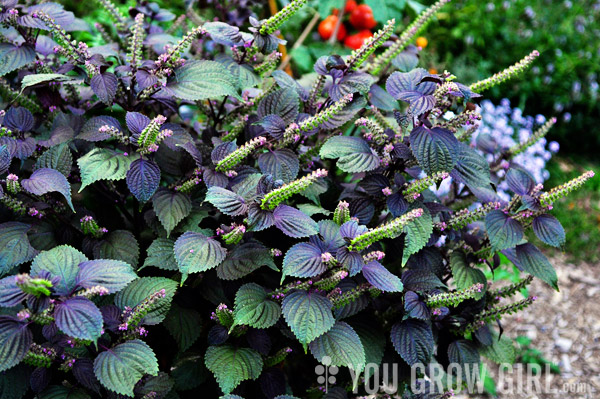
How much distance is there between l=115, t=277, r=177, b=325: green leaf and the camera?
1.45 meters

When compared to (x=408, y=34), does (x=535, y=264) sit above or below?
below

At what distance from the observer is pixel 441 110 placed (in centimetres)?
163

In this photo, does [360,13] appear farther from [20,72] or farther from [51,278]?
[51,278]

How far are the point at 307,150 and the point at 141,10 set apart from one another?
0.88 meters

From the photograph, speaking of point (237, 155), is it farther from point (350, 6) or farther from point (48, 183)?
point (350, 6)

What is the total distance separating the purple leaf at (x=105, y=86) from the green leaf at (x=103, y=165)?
145 mm

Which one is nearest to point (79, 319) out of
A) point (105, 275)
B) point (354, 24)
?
point (105, 275)

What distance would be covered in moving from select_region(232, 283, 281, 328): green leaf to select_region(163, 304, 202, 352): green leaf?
24 cm

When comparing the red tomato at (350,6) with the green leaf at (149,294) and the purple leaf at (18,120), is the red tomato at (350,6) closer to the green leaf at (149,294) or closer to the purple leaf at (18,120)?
the purple leaf at (18,120)

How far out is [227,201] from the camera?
1.41 metres

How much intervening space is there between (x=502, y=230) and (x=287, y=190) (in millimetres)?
696

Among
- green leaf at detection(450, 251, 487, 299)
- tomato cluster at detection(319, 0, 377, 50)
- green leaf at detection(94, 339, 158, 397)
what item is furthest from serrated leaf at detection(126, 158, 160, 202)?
tomato cluster at detection(319, 0, 377, 50)

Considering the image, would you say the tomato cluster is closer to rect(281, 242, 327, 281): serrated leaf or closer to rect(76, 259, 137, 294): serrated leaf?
rect(281, 242, 327, 281): serrated leaf

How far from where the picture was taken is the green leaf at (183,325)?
1.64 metres
